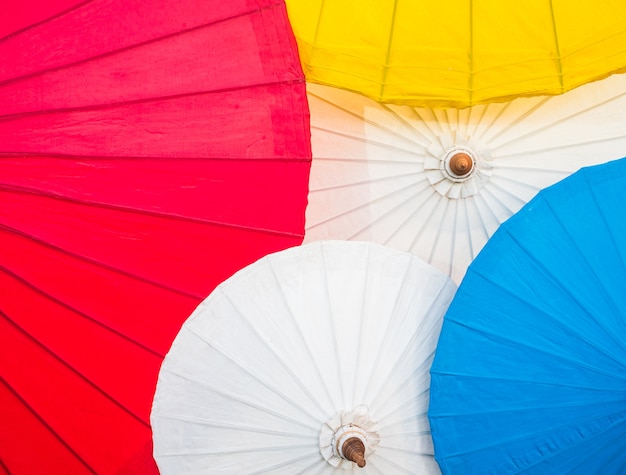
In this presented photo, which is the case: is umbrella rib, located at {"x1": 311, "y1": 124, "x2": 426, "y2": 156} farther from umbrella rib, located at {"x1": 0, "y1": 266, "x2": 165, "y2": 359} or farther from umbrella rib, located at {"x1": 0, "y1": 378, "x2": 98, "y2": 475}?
umbrella rib, located at {"x1": 0, "y1": 378, "x2": 98, "y2": 475}

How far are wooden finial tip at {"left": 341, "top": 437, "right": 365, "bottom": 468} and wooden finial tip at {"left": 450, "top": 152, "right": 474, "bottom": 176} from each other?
95cm

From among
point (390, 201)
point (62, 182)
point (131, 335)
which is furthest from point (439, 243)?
point (62, 182)

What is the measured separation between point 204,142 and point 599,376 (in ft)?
4.33

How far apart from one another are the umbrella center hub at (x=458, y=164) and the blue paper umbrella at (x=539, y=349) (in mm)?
322

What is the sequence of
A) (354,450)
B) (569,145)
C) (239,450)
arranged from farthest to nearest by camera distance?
(569,145), (239,450), (354,450)

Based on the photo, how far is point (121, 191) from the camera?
2113 millimetres

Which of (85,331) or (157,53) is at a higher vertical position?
(157,53)

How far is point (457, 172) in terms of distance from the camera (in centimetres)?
251

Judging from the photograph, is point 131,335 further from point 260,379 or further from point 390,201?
point 390,201

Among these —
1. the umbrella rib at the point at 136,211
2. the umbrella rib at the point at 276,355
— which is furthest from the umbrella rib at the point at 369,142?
the umbrella rib at the point at 276,355

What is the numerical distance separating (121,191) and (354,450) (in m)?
0.96

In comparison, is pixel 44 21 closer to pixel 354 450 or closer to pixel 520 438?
pixel 354 450

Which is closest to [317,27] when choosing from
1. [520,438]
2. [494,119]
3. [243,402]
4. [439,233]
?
[494,119]

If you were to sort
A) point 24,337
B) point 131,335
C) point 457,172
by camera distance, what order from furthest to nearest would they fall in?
point 457,172 < point 131,335 < point 24,337
